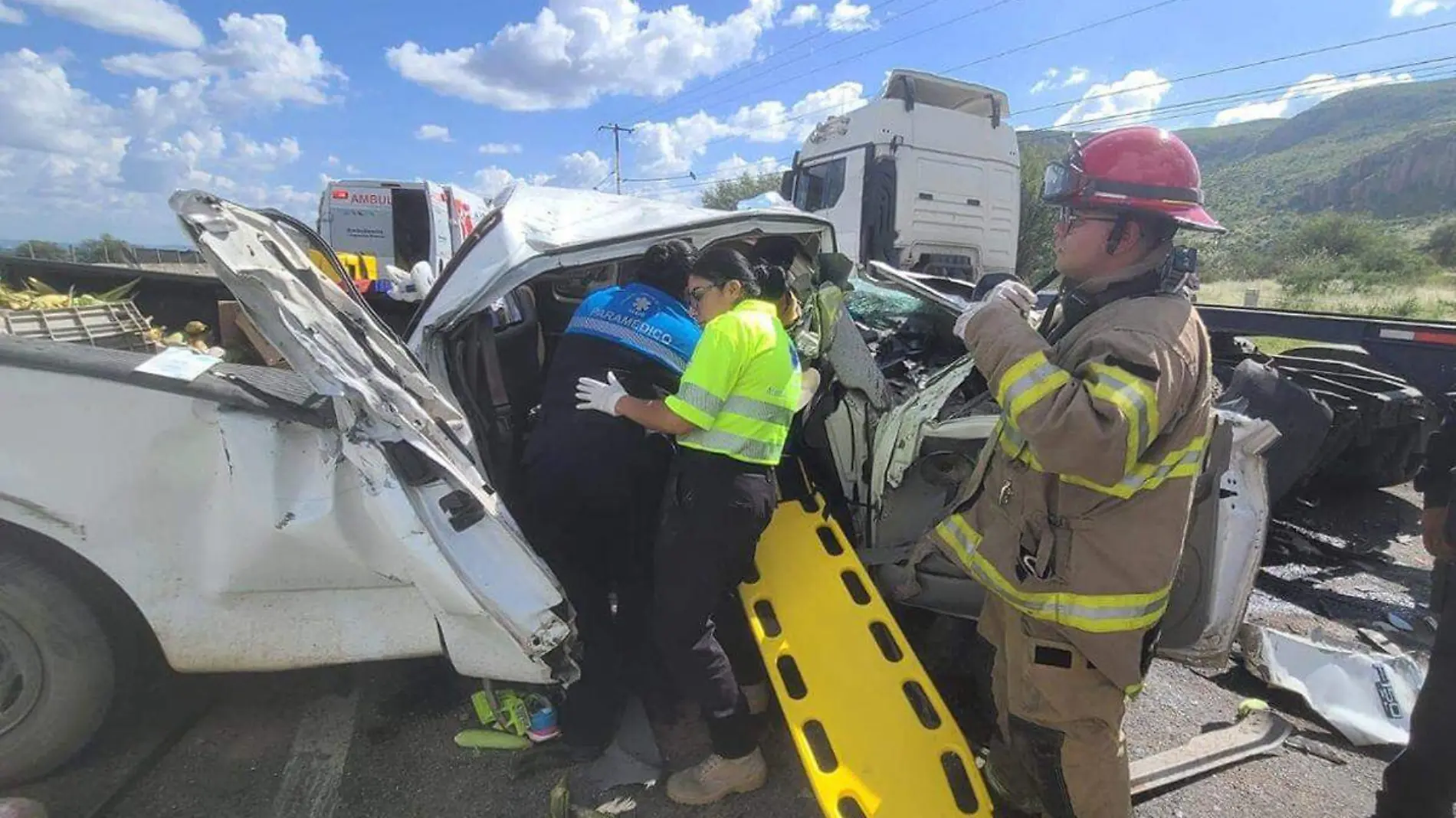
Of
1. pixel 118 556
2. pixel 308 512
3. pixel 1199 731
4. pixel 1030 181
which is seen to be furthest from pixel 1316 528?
pixel 1030 181

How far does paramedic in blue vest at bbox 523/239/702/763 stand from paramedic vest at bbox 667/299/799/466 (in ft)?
0.84

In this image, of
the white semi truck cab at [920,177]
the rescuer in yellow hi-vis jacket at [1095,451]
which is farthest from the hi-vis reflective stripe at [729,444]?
the white semi truck cab at [920,177]

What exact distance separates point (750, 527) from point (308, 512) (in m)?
1.23

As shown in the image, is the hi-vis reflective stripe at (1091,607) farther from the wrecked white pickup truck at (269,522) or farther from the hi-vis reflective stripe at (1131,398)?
the wrecked white pickup truck at (269,522)

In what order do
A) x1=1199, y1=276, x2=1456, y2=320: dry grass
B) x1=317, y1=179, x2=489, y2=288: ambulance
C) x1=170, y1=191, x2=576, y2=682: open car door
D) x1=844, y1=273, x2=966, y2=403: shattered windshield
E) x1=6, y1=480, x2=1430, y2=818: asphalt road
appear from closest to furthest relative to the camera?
x1=170, y1=191, x2=576, y2=682: open car door, x1=6, y1=480, x2=1430, y2=818: asphalt road, x1=844, y1=273, x2=966, y2=403: shattered windshield, x1=317, y1=179, x2=489, y2=288: ambulance, x1=1199, y1=276, x2=1456, y2=320: dry grass

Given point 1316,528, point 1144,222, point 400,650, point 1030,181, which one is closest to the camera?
point 1144,222

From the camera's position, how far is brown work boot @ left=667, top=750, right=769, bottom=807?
2371mm

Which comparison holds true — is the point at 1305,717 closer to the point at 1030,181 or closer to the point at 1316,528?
the point at 1316,528

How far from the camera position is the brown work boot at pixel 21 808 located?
209cm

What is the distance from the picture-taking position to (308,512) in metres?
2.10

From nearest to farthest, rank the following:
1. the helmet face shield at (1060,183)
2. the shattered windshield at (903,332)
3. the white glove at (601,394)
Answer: the helmet face shield at (1060,183) < the white glove at (601,394) < the shattered windshield at (903,332)

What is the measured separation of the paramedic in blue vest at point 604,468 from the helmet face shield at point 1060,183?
3.84 ft

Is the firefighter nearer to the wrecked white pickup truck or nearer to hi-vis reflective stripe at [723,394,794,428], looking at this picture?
the wrecked white pickup truck

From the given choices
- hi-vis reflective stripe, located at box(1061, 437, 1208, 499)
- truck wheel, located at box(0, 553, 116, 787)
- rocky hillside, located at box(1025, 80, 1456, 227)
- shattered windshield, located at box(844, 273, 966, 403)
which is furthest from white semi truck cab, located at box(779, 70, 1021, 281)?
rocky hillside, located at box(1025, 80, 1456, 227)
